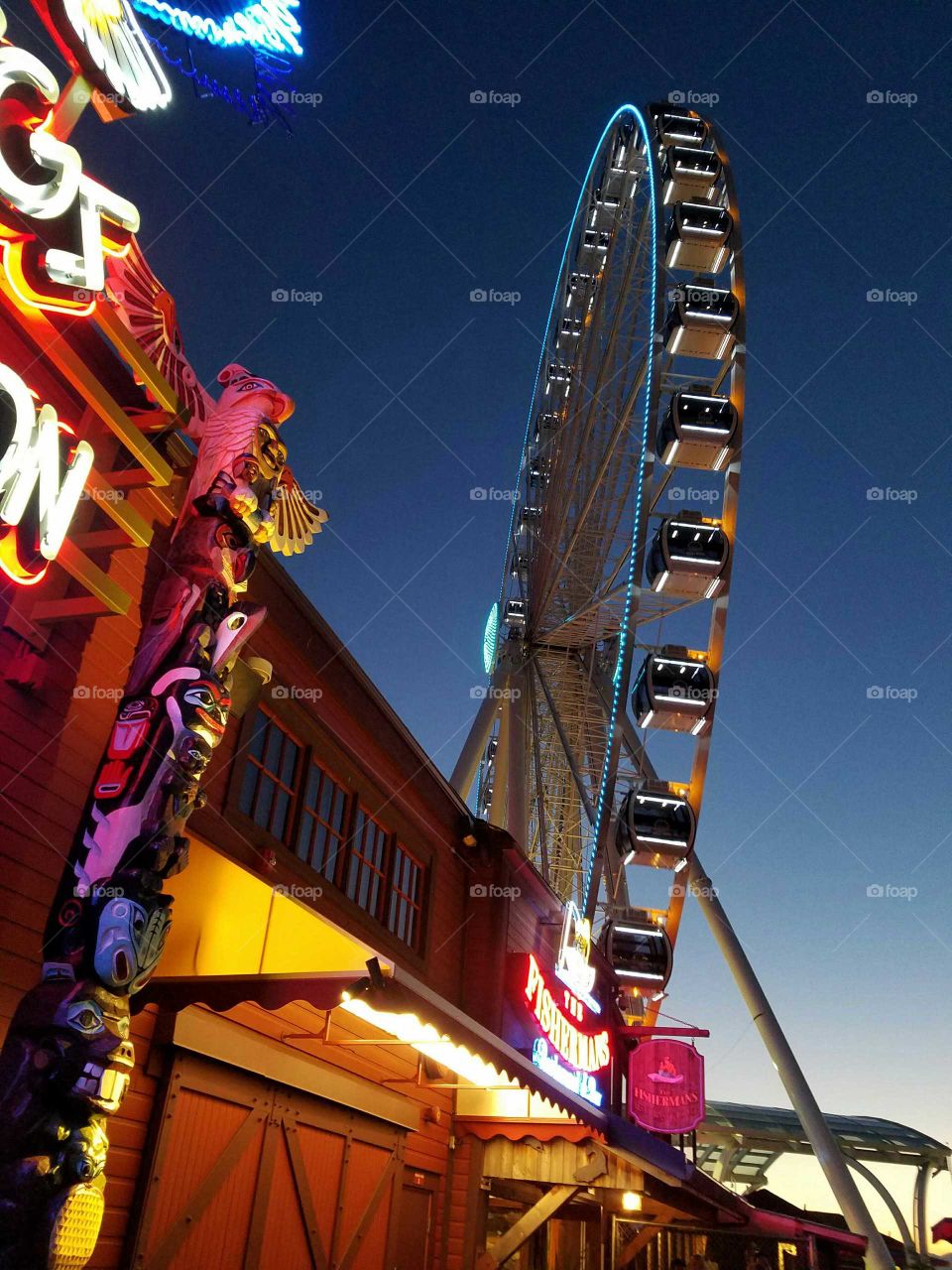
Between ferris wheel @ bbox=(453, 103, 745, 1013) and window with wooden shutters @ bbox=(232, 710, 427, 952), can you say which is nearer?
window with wooden shutters @ bbox=(232, 710, 427, 952)

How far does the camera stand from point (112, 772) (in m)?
5.71

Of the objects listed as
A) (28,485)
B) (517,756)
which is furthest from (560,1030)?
(28,485)

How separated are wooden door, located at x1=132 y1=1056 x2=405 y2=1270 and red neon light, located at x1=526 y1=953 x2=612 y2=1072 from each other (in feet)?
8.63

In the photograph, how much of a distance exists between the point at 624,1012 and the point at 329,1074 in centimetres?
1335

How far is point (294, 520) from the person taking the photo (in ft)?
26.4

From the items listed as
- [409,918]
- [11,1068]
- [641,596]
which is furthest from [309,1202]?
[641,596]

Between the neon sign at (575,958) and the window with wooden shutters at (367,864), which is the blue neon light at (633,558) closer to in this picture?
the neon sign at (575,958)

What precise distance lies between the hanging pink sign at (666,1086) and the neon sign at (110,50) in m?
14.7

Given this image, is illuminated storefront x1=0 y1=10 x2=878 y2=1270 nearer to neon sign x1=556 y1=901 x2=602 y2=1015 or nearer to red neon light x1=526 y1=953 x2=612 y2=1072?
red neon light x1=526 y1=953 x2=612 y2=1072

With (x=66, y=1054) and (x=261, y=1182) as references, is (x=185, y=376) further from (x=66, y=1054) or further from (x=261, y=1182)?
(x=261, y=1182)

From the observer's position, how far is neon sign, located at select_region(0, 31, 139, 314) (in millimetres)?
5547

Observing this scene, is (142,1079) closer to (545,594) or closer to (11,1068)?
(11,1068)

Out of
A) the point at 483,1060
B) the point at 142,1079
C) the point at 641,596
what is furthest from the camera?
the point at 641,596

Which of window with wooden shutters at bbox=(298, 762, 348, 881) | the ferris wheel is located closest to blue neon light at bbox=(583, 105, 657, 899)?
the ferris wheel
